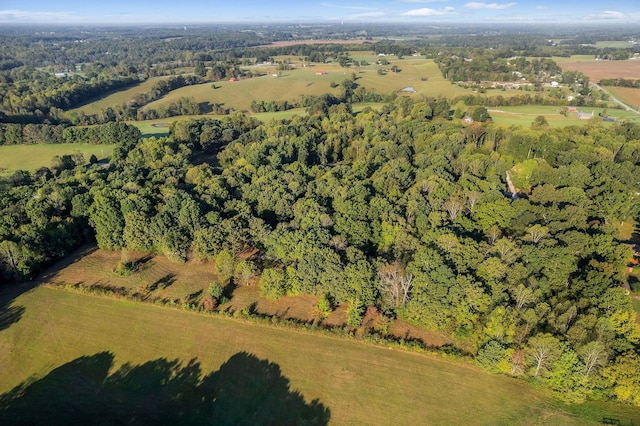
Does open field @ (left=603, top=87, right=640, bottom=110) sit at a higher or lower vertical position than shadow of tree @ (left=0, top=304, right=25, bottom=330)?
higher

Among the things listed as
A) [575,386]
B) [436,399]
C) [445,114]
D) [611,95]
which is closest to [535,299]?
[575,386]

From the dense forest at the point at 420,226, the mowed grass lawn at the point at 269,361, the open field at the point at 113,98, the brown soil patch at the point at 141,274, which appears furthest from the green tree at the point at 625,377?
the open field at the point at 113,98

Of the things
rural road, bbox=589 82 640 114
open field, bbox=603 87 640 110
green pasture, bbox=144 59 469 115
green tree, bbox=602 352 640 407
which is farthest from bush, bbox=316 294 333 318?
open field, bbox=603 87 640 110

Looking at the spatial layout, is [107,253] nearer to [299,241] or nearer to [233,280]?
[233,280]

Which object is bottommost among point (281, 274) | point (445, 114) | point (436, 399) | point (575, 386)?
point (436, 399)

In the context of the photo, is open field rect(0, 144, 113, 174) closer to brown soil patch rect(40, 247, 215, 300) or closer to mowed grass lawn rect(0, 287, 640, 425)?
brown soil patch rect(40, 247, 215, 300)

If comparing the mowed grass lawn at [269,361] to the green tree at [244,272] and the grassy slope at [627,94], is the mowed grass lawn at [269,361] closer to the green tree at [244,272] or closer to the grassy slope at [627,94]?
the green tree at [244,272]
